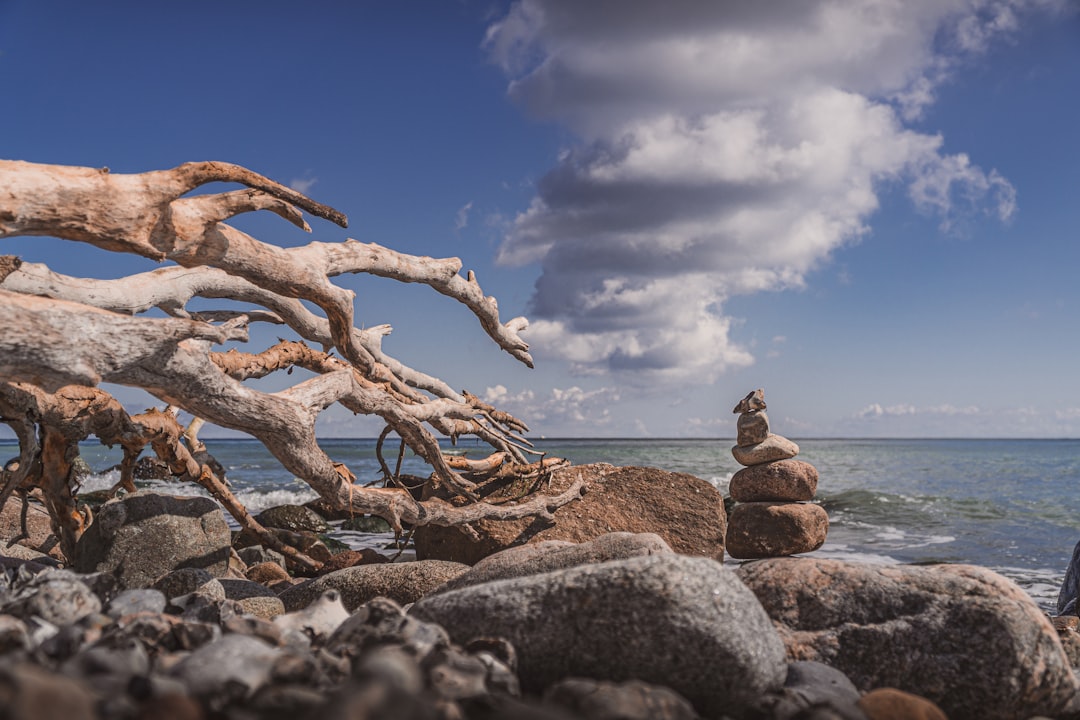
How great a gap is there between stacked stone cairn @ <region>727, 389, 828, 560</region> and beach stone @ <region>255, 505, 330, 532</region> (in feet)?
25.9

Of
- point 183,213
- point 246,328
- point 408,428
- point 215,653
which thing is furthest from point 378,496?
point 215,653

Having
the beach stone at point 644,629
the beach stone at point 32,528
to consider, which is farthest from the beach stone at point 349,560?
the beach stone at point 644,629

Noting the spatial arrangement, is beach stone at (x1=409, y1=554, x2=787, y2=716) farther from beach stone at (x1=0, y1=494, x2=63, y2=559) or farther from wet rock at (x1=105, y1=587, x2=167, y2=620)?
beach stone at (x1=0, y1=494, x2=63, y2=559)

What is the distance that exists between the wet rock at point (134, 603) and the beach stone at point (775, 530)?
9.50 m

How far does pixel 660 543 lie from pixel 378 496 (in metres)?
2.50

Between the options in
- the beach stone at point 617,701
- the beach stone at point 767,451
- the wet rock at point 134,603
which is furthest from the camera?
the beach stone at point 767,451

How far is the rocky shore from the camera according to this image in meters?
2.29

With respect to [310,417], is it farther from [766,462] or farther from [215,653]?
[766,462]

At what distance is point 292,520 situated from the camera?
14.8 m

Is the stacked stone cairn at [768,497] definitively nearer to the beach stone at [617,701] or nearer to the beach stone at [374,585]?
the beach stone at [374,585]

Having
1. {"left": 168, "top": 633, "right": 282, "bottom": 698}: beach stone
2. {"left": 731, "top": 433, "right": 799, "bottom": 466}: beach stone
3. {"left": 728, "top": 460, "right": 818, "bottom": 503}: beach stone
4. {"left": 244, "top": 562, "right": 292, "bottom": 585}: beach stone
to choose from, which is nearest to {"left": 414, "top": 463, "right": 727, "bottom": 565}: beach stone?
{"left": 244, "top": 562, "right": 292, "bottom": 585}: beach stone

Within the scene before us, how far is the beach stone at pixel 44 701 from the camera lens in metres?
1.63

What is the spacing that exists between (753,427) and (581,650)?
9185 mm

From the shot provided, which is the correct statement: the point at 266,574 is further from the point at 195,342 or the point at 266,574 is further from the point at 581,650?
the point at 581,650
